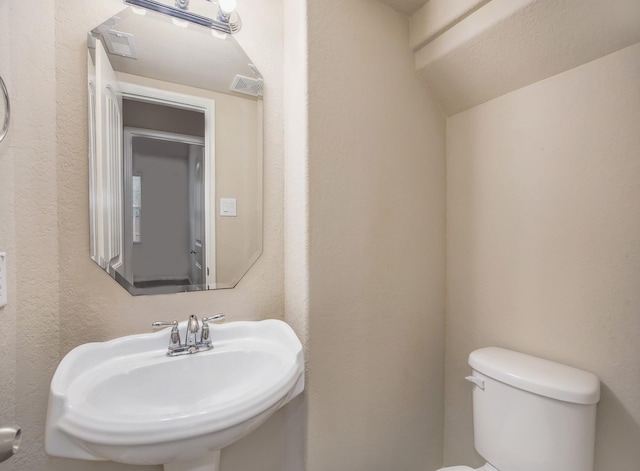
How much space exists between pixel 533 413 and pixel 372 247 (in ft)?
2.32

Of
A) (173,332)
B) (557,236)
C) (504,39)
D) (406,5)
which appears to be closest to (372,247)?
(557,236)

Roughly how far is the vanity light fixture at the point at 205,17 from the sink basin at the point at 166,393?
1.06 metres

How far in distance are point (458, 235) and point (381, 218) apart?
0.43m

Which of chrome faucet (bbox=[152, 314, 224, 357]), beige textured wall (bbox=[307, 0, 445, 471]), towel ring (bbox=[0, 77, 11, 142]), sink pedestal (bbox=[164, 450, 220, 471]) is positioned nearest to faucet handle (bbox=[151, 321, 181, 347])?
chrome faucet (bbox=[152, 314, 224, 357])

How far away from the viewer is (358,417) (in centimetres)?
108

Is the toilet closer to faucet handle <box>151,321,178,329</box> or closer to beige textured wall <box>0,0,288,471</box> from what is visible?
faucet handle <box>151,321,178,329</box>

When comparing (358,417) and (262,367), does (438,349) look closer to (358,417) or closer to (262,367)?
(358,417)

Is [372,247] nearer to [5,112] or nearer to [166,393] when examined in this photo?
[166,393]

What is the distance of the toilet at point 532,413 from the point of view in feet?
2.72

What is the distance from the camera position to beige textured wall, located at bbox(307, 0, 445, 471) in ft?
3.30

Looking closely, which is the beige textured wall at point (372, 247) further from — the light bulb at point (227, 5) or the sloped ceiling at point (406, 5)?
the light bulb at point (227, 5)

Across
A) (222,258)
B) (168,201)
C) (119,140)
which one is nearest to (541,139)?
(222,258)

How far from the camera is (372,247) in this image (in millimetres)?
1110

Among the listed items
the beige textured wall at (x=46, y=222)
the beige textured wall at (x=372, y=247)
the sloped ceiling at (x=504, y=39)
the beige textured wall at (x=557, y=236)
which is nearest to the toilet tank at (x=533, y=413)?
the beige textured wall at (x=557, y=236)
